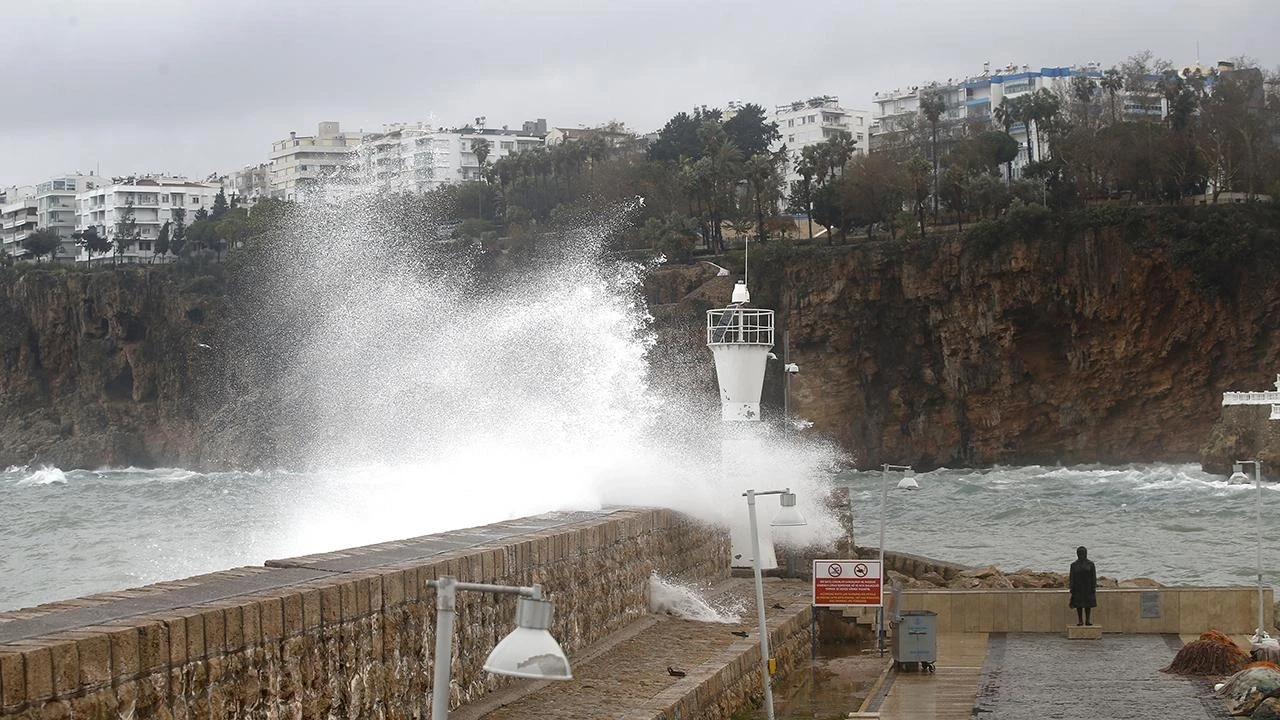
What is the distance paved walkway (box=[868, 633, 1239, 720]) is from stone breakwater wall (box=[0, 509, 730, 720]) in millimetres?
3289

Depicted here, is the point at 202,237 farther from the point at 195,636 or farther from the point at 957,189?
the point at 195,636

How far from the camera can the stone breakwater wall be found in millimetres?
7621

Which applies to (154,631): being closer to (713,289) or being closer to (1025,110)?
(713,289)

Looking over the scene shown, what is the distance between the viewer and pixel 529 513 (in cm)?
2220

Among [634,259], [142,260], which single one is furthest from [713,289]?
[142,260]

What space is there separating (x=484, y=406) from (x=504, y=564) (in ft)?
72.9

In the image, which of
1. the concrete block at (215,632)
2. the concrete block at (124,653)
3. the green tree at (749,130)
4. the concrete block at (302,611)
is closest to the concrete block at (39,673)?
the concrete block at (124,653)

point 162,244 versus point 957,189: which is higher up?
point 162,244

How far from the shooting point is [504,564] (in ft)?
42.5

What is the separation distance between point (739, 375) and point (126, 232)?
121m

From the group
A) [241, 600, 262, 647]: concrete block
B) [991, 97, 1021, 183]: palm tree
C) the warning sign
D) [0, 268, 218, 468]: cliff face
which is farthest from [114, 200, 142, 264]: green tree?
[241, 600, 262, 647]: concrete block

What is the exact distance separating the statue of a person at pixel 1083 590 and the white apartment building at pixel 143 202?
13708 centimetres

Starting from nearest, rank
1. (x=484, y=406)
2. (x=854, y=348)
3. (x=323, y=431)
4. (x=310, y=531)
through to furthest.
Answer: (x=310, y=531) < (x=484, y=406) < (x=854, y=348) < (x=323, y=431)

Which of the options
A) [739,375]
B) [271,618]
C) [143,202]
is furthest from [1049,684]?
[143,202]
